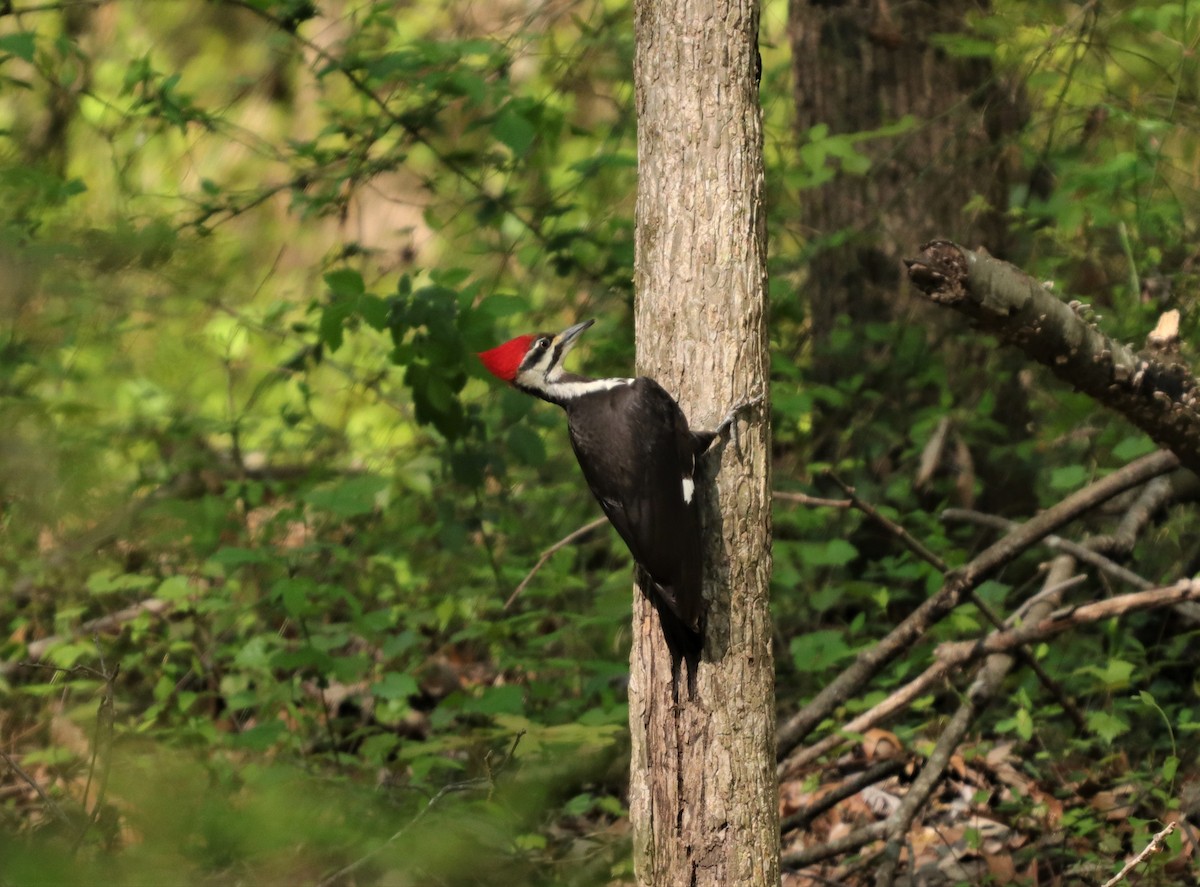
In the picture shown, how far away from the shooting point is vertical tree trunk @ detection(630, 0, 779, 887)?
2.68 meters

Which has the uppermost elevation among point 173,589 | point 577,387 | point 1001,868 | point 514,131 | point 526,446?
point 514,131

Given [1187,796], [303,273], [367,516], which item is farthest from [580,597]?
[1187,796]

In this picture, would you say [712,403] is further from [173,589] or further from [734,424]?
[173,589]

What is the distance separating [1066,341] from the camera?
2846 millimetres

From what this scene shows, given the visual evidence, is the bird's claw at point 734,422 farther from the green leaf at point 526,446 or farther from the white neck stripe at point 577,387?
the green leaf at point 526,446

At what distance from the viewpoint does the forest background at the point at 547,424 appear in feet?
13.3

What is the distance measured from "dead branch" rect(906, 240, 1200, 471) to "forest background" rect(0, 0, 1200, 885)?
80 cm

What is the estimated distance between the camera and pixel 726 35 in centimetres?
276

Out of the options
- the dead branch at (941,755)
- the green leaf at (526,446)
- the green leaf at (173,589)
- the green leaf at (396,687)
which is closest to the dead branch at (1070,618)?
the dead branch at (941,755)

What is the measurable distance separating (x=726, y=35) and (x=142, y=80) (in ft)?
8.12

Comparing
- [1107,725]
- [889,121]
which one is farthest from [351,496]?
[889,121]

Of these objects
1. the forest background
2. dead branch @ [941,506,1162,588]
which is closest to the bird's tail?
the forest background

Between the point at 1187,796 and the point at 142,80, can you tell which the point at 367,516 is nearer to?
the point at 142,80

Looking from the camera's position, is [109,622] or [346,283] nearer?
[346,283]
